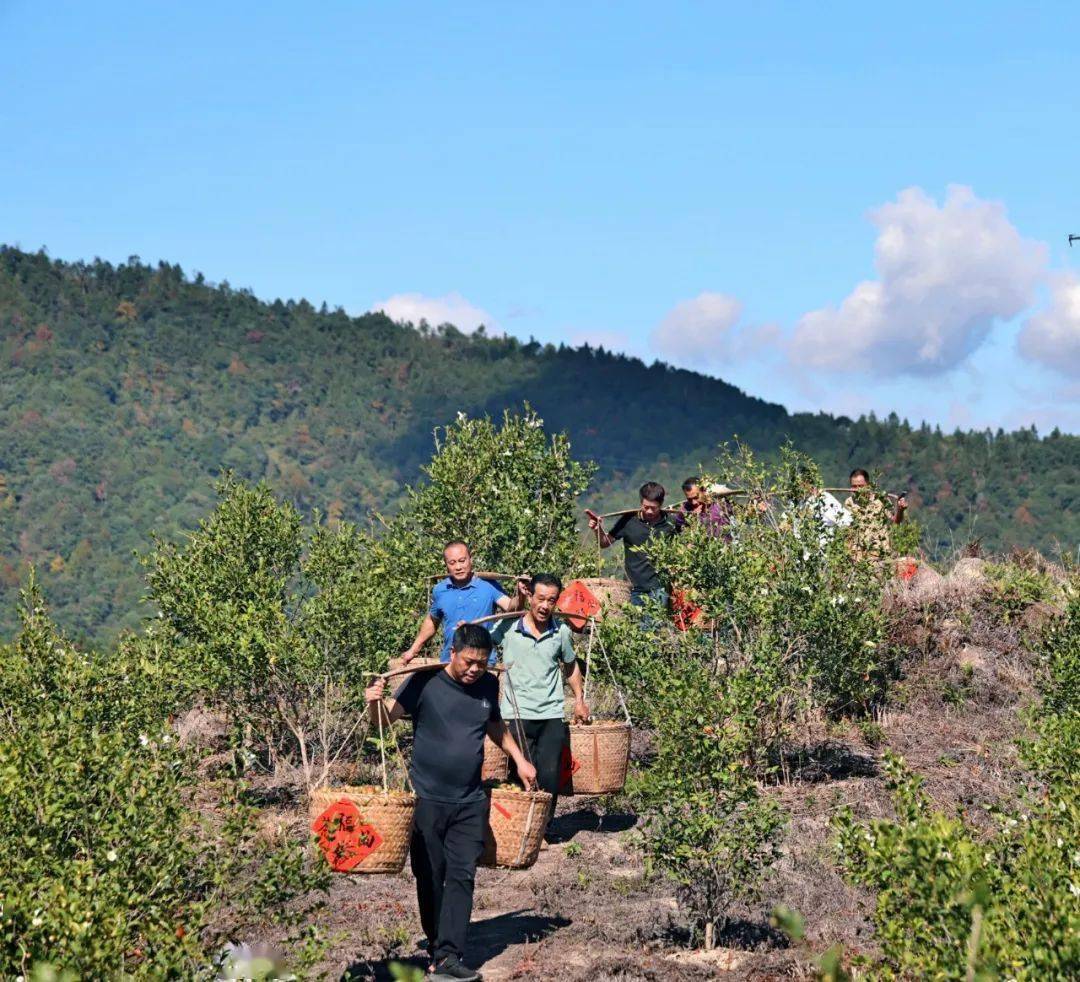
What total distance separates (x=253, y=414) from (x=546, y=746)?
440ft

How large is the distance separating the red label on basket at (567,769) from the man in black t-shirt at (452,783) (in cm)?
269

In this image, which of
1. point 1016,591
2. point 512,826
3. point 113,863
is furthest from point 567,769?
point 1016,591

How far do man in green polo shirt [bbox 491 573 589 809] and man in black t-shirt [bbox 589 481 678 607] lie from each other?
2.61m

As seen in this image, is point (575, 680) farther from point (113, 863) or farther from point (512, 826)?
point (113, 863)

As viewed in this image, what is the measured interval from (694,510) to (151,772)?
783 cm

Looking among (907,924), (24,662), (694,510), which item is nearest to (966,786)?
(694,510)

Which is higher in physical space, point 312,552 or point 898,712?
point 312,552

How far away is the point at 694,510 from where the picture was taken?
1421 cm

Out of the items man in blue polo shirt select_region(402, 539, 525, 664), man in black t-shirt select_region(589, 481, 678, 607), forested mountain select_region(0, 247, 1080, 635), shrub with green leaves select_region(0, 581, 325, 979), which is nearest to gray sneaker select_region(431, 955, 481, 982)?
shrub with green leaves select_region(0, 581, 325, 979)

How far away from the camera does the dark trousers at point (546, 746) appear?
1073 cm

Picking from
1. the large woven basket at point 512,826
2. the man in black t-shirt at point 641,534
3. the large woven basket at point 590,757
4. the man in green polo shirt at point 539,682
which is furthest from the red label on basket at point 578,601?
the large woven basket at point 512,826

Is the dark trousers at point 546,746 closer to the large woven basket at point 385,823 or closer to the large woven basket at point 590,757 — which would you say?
the large woven basket at point 590,757

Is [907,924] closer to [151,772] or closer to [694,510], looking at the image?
[151,772]

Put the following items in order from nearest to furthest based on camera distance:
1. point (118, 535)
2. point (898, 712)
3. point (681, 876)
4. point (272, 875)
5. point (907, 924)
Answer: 1. point (907, 924)
2. point (272, 875)
3. point (681, 876)
4. point (898, 712)
5. point (118, 535)
